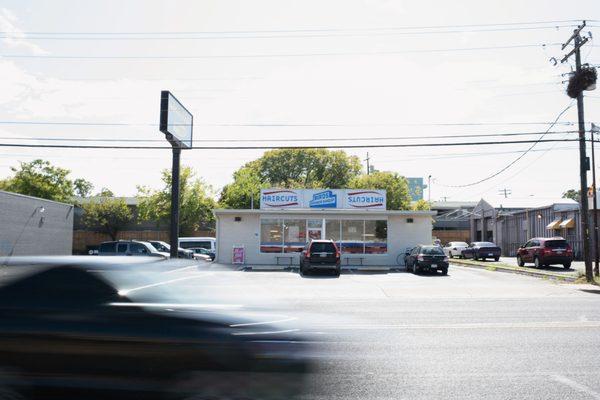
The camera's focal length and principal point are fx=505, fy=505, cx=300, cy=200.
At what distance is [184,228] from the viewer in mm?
53281

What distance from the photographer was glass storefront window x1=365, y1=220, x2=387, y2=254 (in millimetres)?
31547

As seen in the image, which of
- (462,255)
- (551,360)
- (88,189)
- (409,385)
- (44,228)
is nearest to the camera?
(409,385)

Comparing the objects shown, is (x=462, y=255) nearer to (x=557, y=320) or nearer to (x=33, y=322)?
(x=557, y=320)

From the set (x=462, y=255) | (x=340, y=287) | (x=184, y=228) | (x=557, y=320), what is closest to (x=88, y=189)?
(x=184, y=228)

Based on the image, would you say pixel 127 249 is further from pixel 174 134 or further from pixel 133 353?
pixel 133 353

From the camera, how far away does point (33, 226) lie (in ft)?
108

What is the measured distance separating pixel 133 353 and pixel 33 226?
32474 millimetres

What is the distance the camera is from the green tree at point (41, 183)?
56.0 metres

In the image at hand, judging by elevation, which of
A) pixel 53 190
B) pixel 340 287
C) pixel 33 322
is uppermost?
pixel 53 190

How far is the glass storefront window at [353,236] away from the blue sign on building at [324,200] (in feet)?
4.87

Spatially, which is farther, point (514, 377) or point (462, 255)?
point (462, 255)

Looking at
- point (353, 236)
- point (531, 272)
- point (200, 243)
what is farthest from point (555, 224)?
point (200, 243)

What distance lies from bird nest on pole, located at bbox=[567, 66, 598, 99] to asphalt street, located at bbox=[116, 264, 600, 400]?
11.0 meters

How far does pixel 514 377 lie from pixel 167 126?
77.7ft
